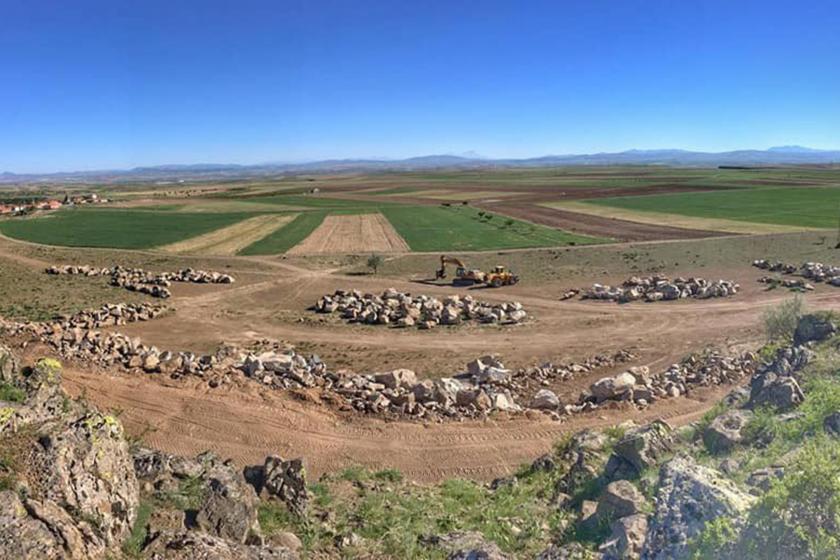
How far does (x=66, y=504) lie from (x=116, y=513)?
89 centimetres

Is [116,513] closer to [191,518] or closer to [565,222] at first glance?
[191,518]

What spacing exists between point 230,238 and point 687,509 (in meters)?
72.7

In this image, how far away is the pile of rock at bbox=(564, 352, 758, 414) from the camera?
21.0 m

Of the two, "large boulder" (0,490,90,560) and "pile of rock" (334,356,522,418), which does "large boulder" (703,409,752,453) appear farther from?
"large boulder" (0,490,90,560)

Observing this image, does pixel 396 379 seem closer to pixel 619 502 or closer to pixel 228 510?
pixel 228 510

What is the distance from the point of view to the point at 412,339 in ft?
103

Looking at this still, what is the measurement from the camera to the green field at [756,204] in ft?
257

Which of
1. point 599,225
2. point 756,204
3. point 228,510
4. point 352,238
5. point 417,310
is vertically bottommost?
point 417,310

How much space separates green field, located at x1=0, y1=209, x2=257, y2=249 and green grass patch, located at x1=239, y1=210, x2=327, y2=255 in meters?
11.0

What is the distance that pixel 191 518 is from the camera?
1010 cm

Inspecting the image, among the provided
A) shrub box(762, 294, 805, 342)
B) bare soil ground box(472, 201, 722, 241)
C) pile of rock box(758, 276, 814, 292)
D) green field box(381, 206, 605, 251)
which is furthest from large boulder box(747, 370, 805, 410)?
bare soil ground box(472, 201, 722, 241)

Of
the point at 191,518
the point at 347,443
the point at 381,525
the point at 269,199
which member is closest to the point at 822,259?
the point at 347,443

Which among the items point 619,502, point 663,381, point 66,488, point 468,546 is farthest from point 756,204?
point 66,488

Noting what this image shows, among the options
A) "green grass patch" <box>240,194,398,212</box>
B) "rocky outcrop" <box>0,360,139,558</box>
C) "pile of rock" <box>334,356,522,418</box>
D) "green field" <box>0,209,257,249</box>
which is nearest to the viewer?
"rocky outcrop" <box>0,360,139,558</box>
